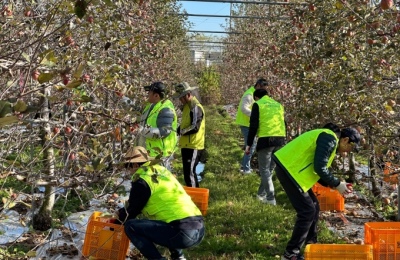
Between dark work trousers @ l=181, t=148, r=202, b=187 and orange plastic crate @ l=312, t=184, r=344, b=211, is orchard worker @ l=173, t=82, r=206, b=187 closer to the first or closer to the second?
dark work trousers @ l=181, t=148, r=202, b=187

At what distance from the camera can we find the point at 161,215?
4.23 meters

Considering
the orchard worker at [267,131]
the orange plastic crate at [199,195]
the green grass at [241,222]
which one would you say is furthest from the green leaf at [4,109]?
the orchard worker at [267,131]

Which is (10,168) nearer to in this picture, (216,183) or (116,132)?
(116,132)

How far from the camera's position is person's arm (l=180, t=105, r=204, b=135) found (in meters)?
6.62

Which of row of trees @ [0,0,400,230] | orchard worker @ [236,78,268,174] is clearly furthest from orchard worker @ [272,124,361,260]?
orchard worker @ [236,78,268,174]

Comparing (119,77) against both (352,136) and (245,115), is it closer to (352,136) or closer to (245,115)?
(352,136)

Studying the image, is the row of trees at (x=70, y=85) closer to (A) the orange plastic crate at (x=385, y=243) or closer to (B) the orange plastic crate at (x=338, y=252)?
(B) the orange plastic crate at (x=338, y=252)

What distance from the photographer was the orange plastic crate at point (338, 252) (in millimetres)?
4188

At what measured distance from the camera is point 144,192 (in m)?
4.14

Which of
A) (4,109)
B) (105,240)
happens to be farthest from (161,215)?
(4,109)

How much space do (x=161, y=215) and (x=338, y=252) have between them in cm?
138

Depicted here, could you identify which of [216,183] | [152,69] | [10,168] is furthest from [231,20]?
[10,168]

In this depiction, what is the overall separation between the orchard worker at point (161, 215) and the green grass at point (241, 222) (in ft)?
3.33

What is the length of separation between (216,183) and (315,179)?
3.73m
